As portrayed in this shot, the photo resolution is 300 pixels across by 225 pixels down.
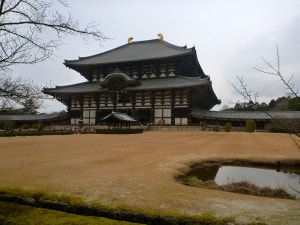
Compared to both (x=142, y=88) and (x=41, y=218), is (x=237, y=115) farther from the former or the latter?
(x=41, y=218)

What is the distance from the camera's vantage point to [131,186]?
7.31 meters

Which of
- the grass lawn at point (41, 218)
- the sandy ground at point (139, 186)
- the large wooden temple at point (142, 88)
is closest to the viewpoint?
the grass lawn at point (41, 218)

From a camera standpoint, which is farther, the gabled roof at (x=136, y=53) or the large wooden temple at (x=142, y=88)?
the gabled roof at (x=136, y=53)

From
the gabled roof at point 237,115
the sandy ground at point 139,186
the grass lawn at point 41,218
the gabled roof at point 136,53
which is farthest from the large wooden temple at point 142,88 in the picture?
the grass lawn at point 41,218

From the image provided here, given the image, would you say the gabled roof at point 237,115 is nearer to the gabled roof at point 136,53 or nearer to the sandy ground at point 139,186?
the gabled roof at point 136,53

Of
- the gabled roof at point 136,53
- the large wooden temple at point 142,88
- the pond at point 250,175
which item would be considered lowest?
the pond at point 250,175

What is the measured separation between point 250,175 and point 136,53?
42942mm

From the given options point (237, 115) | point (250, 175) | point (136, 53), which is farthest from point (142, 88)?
point (250, 175)

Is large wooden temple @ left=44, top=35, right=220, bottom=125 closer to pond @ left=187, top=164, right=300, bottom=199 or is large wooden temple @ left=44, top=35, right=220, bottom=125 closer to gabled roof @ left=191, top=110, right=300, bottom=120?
gabled roof @ left=191, top=110, right=300, bottom=120

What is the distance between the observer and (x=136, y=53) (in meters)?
51.4

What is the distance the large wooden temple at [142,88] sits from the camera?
135ft

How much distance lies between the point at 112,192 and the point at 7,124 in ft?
152

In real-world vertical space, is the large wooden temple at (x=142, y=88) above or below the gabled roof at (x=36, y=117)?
above

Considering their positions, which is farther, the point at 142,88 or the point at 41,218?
the point at 142,88
